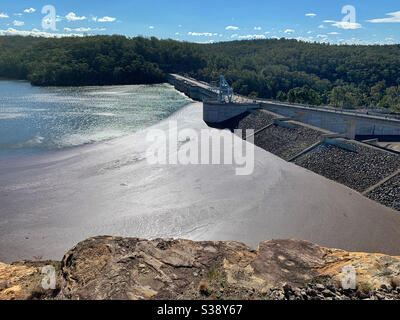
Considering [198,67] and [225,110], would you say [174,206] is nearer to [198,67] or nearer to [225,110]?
[225,110]

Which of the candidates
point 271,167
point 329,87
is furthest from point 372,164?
point 329,87

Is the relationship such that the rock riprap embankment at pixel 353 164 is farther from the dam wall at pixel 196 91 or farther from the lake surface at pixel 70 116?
the dam wall at pixel 196 91

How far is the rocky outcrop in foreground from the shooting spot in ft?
48.1

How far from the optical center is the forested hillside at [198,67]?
125 m

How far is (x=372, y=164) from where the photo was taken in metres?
36.5

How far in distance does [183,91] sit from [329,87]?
5634cm

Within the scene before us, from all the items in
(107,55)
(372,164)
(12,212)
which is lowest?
(12,212)

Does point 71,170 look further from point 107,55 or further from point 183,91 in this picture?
point 107,55
